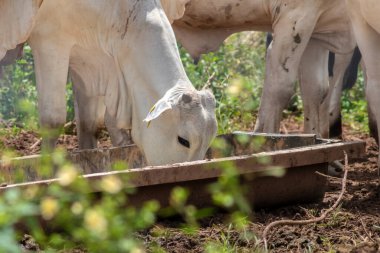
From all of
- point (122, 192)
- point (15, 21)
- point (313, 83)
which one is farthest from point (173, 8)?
point (122, 192)

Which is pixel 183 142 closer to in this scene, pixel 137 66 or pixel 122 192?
pixel 137 66

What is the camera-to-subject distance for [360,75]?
9.78 meters

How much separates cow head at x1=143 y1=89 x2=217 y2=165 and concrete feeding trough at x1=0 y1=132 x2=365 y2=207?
11cm

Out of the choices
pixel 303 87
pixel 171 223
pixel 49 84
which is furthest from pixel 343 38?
pixel 171 223

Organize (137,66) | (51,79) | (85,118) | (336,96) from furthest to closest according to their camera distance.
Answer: (336,96)
(85,118)
(51,79)
(137,66)

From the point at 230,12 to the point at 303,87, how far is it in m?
0.74

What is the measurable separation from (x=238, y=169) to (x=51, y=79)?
1.65m

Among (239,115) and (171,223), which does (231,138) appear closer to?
(171,223)

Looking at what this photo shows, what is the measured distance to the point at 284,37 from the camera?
654 cm

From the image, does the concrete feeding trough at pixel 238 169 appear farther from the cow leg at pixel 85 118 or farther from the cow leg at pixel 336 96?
the cow leg at pixel 336 96

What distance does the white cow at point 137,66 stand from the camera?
4801 mm

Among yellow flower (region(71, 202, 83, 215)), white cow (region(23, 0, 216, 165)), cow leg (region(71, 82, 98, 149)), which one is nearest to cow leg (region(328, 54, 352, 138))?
cow leg (region(71, 82, 98, 149))

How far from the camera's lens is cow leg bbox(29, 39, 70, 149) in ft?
18.5

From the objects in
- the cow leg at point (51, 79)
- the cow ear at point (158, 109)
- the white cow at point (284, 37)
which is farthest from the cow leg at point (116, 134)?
the cow ear at point (158, 109)
